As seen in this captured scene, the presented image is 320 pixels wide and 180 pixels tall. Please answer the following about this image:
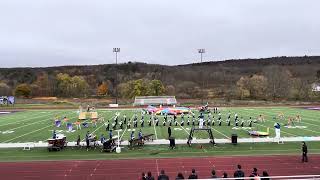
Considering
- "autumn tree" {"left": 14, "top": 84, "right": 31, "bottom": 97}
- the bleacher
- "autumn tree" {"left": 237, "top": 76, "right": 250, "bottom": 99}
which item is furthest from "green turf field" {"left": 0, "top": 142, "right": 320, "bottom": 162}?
"autumn tree" {"left": 14, "top": 84, "right": 31, "bottom": 97}

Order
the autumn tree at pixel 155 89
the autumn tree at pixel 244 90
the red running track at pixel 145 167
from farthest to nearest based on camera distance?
the autumn tree at pixel 244 90, the autumn tree at pixel 155 89, the red running track at pixel 145 167

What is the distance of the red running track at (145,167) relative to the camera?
1747 cm

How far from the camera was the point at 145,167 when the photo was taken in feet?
62.1

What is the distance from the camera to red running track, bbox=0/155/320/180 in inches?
688

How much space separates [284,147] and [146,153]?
7994 millimetres

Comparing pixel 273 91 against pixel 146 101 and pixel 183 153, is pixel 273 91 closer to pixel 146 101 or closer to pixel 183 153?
pixel 146 101

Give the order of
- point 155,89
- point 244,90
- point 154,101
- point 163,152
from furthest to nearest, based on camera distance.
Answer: point 244,90 < point 155,89 < point 154,101 < point 163,152

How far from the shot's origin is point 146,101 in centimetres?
7162

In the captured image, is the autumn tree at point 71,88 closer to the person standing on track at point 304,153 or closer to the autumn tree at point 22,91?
the autumn tree at point 22,91

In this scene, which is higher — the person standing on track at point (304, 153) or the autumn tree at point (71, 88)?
the autumn tree at point (71, 88)

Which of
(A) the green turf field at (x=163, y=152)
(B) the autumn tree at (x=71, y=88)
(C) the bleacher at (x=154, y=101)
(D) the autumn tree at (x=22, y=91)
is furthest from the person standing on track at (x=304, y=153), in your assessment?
(D) the autumn tree at (x=22, y=91)

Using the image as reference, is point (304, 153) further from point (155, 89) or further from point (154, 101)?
point (155, 89)

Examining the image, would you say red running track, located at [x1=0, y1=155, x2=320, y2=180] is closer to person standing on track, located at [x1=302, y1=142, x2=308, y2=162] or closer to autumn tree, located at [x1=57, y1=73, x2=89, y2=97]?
person standing on track, located at [x1=302, y1=142, x2=308, y2=162]

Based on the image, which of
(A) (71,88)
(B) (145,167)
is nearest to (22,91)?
(A) (71,88)
